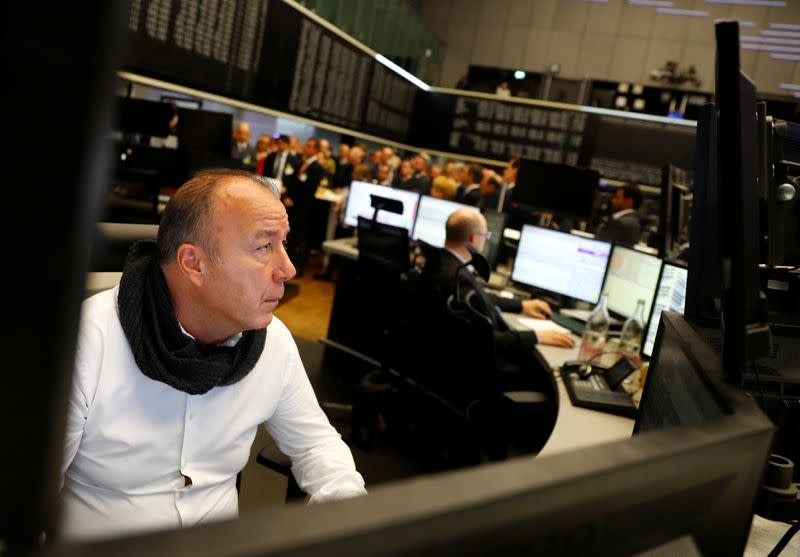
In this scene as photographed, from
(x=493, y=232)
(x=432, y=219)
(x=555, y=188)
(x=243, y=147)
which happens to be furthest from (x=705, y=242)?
(x=243, y=147)

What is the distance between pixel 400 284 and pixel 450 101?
7985mm

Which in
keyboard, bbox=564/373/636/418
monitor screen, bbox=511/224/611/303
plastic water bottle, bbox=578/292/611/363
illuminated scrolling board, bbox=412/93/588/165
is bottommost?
keyboard, bbox=564/373/636/418

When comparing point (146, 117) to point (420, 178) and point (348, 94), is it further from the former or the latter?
point (348, 94)

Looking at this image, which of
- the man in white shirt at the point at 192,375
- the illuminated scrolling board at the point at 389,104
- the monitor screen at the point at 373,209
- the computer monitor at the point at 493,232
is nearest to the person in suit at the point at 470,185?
the monitor screen at the point at 373,209

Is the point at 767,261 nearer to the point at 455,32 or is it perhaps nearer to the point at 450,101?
the point at 450,101

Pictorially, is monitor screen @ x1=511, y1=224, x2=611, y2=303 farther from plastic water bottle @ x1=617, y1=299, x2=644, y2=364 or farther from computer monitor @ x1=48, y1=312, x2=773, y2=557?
computer monitor @ x1=48, y1=312, x2=773, y2=557

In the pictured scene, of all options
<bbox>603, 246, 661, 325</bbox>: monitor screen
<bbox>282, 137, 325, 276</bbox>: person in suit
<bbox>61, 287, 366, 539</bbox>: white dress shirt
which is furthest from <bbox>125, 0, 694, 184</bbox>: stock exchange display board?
<bbox>603, 246, 661, 325</bbox>: monitor screen

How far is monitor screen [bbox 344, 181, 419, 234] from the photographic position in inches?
197

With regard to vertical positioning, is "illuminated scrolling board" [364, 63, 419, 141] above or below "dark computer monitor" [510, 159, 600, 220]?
above

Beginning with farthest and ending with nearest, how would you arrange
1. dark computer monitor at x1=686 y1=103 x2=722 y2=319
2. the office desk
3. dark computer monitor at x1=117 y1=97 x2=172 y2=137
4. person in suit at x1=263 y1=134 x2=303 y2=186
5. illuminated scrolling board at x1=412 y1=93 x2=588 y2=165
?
1. illuminated scrolling board at x1=412 y1=93 x2=588 y2=165
2. person in suit at x1=263 y1=134 x2=303 y2=186
3. dark computer monitor at x1=117 y1=97 x2=172 y2=137
4. the office desk
5. dark computer monitor at x1=686 y1=103 x2=722 y2=319

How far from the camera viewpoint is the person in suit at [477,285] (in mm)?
2799

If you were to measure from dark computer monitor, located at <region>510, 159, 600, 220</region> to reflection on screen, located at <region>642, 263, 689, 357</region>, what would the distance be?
279cm

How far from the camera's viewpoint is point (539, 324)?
3184 mm

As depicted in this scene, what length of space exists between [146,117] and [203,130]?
0.55 meters
